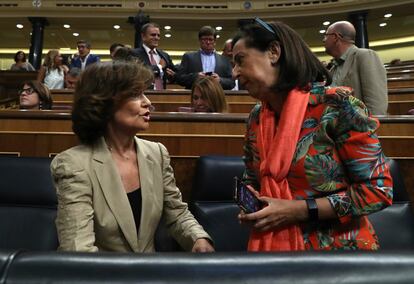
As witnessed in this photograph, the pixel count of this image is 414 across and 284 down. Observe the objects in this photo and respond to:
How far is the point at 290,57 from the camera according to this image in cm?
57

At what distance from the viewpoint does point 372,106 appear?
147cm

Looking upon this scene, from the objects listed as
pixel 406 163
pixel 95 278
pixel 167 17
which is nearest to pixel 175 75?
pixel 406 163

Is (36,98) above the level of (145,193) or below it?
above

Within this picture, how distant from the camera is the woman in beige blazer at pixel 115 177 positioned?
591mm

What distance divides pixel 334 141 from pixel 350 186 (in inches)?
2.7

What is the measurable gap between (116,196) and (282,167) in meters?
0.28

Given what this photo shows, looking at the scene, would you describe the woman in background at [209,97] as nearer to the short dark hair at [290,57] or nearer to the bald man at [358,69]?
the bald man at [358,69]

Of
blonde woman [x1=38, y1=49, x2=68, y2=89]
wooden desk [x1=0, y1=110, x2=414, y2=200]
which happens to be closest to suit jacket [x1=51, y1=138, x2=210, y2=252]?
wooden desk [x1=0, y1=110, x2=414, y2=200]

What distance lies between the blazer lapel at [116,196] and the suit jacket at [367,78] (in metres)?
1.18

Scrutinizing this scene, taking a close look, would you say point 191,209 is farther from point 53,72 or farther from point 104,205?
point 53,72

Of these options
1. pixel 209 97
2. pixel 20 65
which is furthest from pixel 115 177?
pixel 20 65

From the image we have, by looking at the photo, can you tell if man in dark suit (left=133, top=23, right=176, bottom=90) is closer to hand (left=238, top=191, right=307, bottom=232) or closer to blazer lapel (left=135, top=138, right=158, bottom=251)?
blazer lapel (left=135, top=138, right=158, bottom=251)

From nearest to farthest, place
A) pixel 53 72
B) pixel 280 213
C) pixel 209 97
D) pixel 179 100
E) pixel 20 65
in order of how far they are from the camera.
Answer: pixel 280 213 → pixel 209 97 → pixel 179 100 → pixel 53 72 → pixel 20 65

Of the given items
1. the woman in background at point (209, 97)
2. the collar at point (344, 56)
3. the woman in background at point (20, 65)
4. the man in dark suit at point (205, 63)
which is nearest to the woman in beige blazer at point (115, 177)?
the woman in background at point (209, 97)
